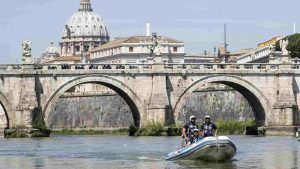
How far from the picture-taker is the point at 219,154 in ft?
159

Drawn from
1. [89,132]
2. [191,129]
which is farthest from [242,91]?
[191,129]

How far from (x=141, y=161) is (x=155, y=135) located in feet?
102

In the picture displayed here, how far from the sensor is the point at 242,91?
9038 centimetres

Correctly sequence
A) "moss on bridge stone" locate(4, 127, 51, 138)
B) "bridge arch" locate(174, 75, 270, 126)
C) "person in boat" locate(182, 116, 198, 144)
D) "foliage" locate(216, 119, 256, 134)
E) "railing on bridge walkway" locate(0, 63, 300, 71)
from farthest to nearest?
"foliage" locate(216, 119, 256, 134)
"bridge arch" locate(174, 75, 270, 126)
"railing on bridge walkway" locate(0, 63, 300, 71)
"moss on bridge stone" locate(4, 127, 51, 138)
"person in boat" locate(182, 116, 198, 144)

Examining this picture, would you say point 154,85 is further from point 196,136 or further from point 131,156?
point 196,136

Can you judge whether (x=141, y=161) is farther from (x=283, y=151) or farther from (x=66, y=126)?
(x=66, y=126)

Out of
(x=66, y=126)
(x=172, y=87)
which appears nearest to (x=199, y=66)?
(x=172, y=87)

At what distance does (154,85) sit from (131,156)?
29641mm

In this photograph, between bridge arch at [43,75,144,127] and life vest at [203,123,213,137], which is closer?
life vest at [203,123,213,137]

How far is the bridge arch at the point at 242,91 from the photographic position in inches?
3413

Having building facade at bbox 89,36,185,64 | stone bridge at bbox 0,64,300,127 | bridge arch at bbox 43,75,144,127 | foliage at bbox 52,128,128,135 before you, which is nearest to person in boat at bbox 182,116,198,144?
stone bridge at bbox 0,64,300,127

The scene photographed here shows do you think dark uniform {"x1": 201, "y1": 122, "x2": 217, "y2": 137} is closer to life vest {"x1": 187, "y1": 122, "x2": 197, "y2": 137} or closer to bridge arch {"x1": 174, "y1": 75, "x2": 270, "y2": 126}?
life vest {"x1": 187, "y1": 122, "x2": 197, "y2": 137}

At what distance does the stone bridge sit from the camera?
81875 millimetres

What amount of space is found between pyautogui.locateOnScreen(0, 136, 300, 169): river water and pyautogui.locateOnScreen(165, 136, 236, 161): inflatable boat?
1.11 feet
